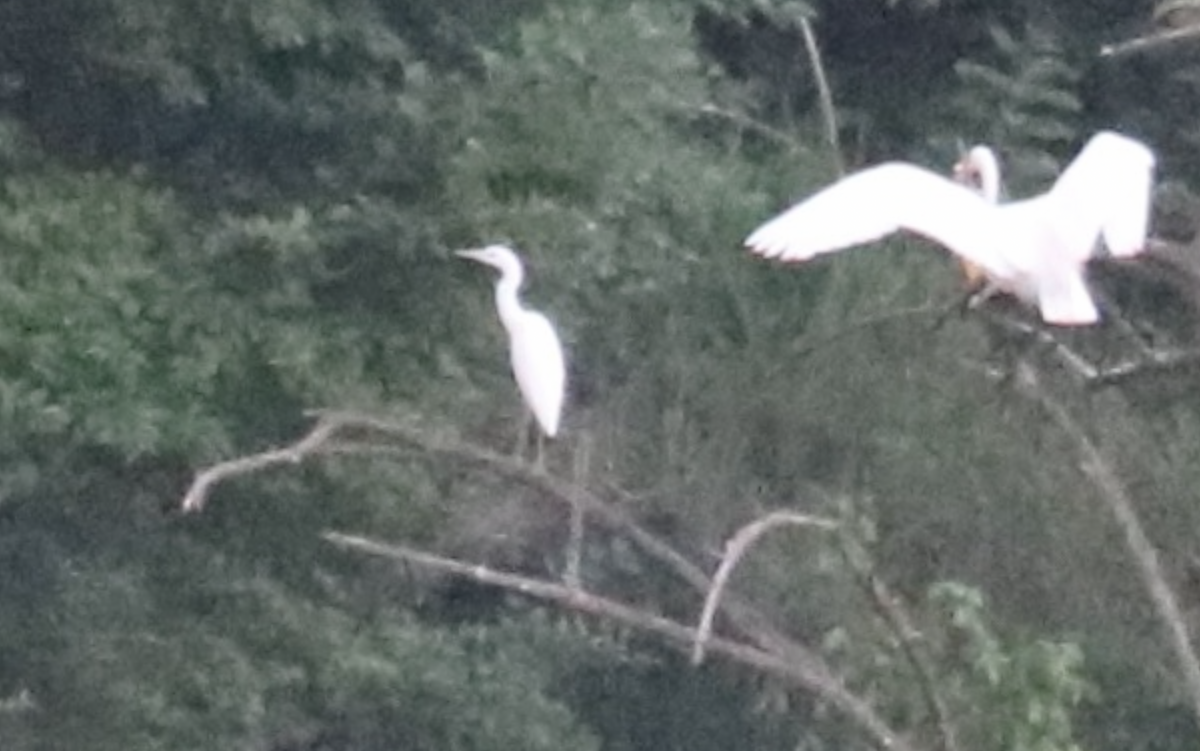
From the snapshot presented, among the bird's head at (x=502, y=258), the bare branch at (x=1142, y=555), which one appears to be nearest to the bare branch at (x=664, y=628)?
the bare branch at (x=1142, y=555)

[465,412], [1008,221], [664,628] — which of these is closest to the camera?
[664,628]

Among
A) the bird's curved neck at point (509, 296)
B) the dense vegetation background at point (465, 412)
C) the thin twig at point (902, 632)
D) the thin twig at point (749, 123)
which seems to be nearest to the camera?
the thin twig at point (902, 632)

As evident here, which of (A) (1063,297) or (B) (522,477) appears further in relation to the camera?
(A) (1063,297)

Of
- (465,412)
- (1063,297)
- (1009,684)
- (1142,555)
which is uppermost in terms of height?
(1063,297)

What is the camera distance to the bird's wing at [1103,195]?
2682mm

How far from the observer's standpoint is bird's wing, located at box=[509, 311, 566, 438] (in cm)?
358

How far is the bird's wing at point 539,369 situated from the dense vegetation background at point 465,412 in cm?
38

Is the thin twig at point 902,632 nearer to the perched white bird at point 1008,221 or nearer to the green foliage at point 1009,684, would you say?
the perched white bird at point 1008,221

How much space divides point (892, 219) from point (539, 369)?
2.90 feet

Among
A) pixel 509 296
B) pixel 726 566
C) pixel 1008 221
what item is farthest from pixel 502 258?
pixel 726 566

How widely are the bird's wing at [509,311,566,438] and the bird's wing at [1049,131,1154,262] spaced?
34.2 inches

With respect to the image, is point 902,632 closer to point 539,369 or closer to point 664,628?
point 664,628

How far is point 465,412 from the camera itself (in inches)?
179

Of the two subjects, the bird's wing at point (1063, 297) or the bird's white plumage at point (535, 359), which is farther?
the bird's white plumage at point (535, 359)
